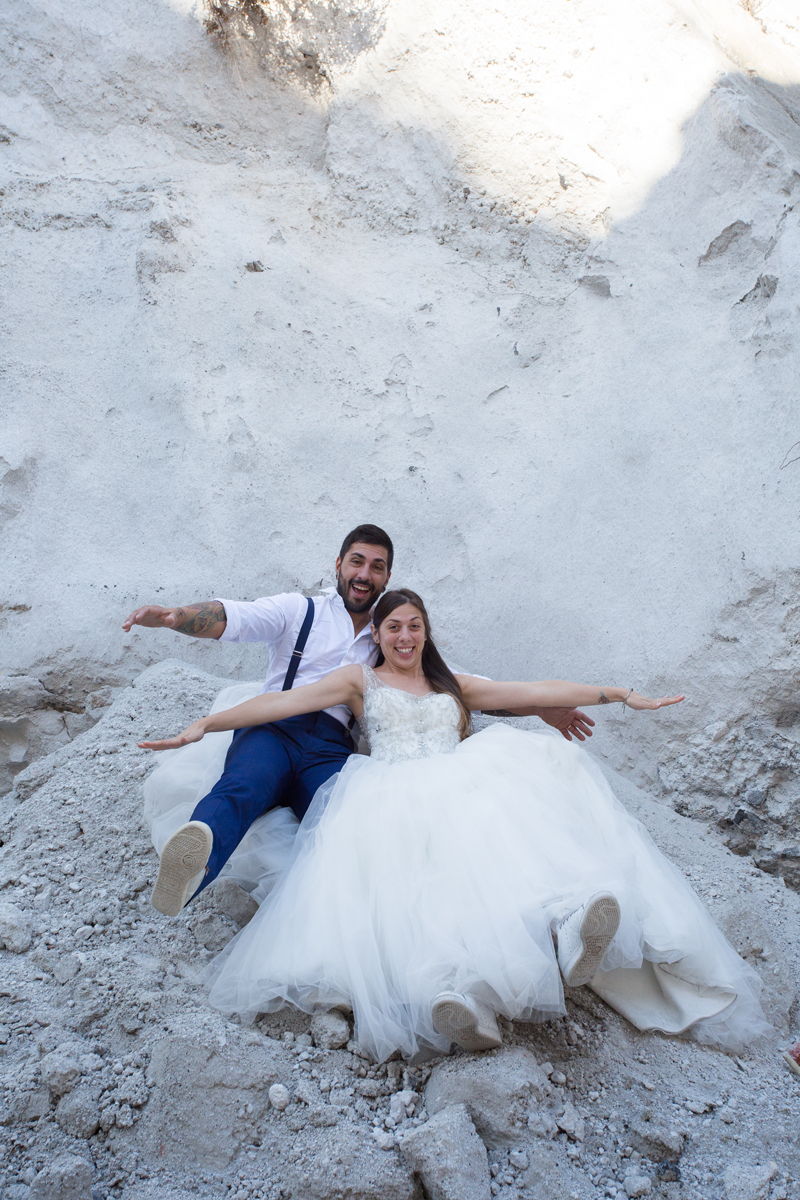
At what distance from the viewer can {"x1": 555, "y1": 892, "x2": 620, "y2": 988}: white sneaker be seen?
2.39 m

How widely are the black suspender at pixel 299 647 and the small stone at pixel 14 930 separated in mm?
1256

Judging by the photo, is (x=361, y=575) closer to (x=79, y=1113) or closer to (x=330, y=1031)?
(x=330, y=1031)

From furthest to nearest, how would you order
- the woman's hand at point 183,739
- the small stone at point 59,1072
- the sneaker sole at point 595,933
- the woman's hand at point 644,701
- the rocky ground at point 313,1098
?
the woman's hand at point 644,701 < the woman's hand at point 183,739 < the sneaker sole at point 595,933 < the small stone at point 59,1072 < the rocky ground at point 313,1098

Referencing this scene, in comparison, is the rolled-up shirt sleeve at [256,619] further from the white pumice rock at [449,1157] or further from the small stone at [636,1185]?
the small stone at [636,1185]

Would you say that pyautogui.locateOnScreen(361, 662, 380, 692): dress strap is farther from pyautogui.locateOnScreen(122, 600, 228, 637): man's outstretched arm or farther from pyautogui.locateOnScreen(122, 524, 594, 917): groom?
pyautogui.locateOnScreen(122, 600, 228, 637): man's outstretched arm

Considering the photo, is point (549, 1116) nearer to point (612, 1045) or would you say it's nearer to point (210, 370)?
point (612, 1045)

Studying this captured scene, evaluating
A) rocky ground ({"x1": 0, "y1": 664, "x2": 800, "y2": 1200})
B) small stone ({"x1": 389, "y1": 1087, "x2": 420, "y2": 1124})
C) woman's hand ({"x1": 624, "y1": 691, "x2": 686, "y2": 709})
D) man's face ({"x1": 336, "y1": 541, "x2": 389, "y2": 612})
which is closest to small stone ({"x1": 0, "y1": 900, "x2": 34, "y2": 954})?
rocky ground ({"x1": 0, "y1": 664, "x2": 800, "y2": 1200})

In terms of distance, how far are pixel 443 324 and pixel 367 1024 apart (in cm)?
447

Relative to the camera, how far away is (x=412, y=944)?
2498 millimetres

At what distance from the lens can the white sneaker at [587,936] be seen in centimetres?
239

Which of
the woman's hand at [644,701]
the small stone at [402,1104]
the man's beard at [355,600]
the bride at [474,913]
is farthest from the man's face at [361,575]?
the small stone at [402,1104]

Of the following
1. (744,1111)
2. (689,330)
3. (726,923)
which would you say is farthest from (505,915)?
(689,330)

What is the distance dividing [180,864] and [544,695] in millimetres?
1579

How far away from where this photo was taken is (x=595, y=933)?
2416 mm
